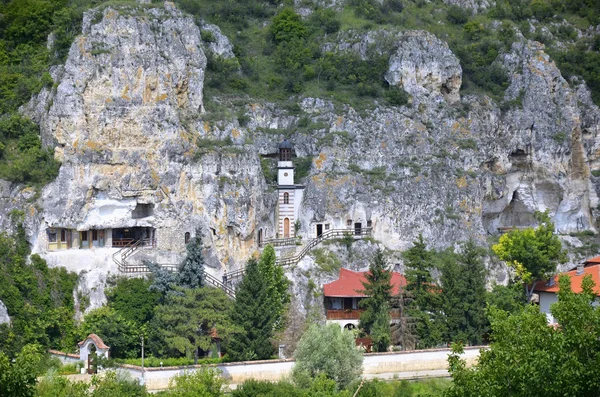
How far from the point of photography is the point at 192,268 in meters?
76.9

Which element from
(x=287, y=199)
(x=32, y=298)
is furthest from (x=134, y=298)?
(x=287, y=199)

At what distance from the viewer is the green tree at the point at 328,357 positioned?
223 feet

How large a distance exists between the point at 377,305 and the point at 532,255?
38.7ft

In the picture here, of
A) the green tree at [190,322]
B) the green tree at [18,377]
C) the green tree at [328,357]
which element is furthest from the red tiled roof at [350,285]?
the green tree at [18,377]

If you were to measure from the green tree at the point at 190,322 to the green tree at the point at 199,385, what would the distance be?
7.46m

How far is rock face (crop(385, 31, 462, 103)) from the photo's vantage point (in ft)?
308

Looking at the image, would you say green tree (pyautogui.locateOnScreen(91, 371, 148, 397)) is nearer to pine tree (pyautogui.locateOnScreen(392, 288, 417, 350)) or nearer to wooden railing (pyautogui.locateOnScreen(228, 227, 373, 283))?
wooden railing (pyautogui.locateOnScreen(228, 227, 373, 283))

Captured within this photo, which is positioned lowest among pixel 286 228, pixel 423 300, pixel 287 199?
pixel 423 300

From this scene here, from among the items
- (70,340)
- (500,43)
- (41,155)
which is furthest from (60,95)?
(500,43)

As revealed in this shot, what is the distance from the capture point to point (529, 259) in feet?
272

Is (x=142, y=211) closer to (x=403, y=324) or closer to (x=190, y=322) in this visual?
(x=190, y=322)

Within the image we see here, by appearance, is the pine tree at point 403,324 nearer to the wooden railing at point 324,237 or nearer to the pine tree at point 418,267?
the pine tree at point 418,267

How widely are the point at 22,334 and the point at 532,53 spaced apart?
43.3 m

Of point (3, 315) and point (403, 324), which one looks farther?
point (403, 324)
